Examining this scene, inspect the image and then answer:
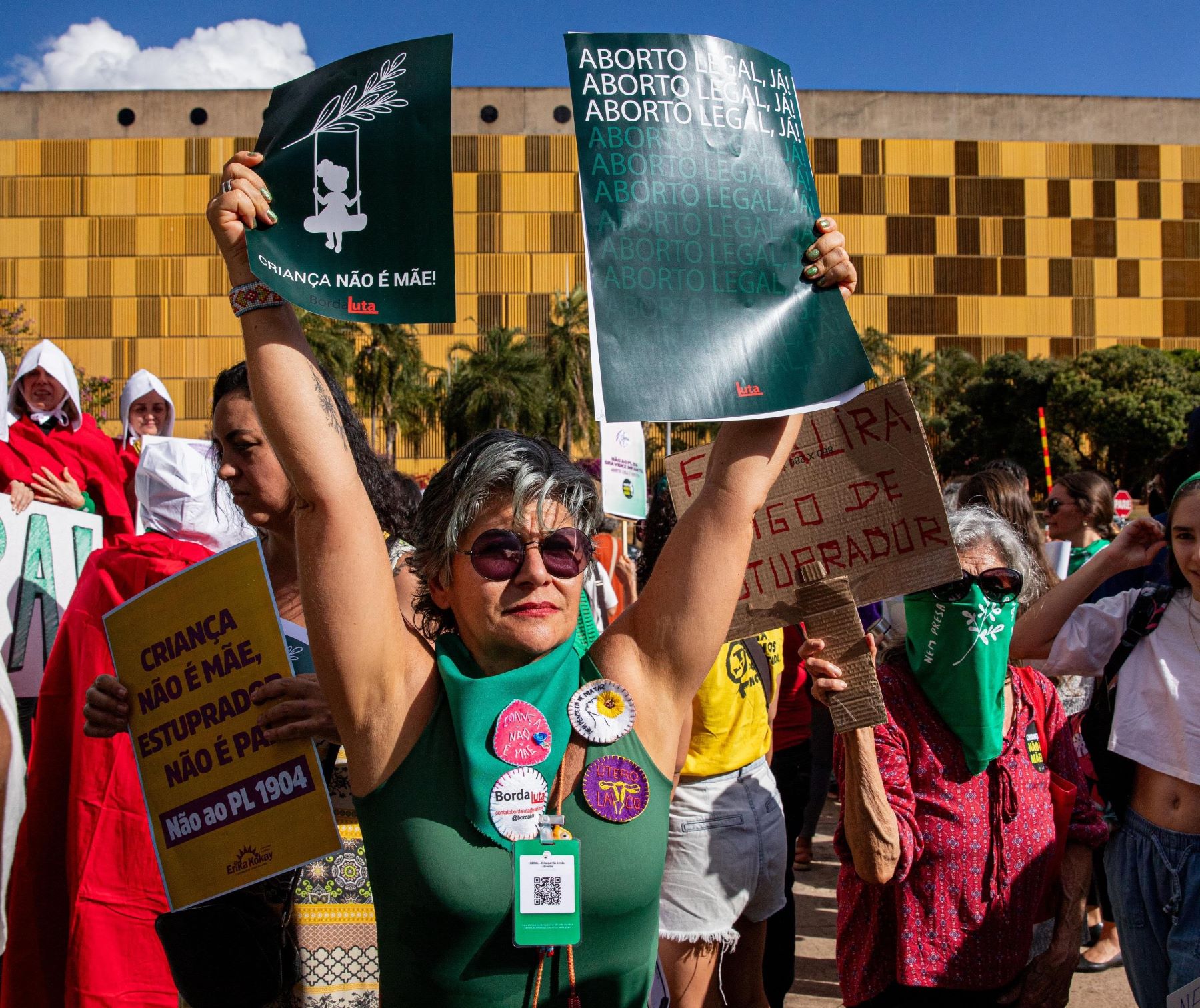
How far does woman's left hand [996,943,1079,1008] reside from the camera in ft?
8.68

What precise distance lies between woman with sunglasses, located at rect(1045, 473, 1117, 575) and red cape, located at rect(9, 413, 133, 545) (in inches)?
189

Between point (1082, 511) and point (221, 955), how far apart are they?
16.3 ft

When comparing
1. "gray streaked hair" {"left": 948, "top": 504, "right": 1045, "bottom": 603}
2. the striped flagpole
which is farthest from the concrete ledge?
"gray streaked hair" {"left": 948, "top": 504, "right": 1045, "bottom": 603}

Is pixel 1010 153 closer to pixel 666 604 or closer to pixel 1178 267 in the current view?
pixel 1178 267

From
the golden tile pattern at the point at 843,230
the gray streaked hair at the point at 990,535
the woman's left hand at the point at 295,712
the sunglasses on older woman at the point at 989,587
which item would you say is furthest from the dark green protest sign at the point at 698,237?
the golden tile pattern at the point at 843,230

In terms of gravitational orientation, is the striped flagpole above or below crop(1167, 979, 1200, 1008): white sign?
above

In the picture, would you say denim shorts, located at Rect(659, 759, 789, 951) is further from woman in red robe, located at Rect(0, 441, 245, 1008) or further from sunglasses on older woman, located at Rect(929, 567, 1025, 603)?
woman in red robe, located at Rect(0, 441, 245, 1008)

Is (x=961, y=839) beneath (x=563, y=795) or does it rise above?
beneath

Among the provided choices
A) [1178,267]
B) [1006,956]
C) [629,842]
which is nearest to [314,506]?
[629,842]

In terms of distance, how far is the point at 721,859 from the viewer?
11.0 ft

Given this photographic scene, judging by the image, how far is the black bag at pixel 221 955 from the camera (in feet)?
6.88

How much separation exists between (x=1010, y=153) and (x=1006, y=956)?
48871 mm

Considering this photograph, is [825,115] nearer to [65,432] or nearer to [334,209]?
[65,432]

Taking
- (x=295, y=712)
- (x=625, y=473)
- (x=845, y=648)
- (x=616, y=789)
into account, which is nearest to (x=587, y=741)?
(x=616, y=789)
